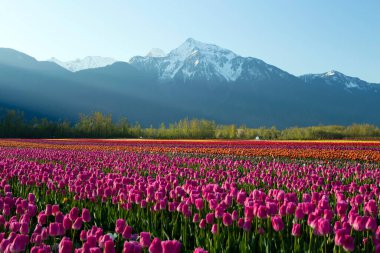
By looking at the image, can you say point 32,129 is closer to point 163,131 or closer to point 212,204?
point 163,131

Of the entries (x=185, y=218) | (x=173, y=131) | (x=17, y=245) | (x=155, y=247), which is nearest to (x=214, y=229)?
(x=185, y=218)

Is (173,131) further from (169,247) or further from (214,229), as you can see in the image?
(169,247)

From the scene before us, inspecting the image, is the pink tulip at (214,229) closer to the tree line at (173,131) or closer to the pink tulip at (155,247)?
the pink tulip at (155,247)

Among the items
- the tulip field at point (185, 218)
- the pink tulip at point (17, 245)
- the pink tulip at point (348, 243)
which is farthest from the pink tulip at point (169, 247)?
the pink tulip at point (348, 243)

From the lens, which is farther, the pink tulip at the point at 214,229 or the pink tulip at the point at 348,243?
the pink tulip at the point at 214,229

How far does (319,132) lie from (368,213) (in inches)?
2397

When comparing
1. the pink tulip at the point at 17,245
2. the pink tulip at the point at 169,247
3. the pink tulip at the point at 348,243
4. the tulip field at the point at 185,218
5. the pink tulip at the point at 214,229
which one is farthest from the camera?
the pink tulip at the point at 214,229

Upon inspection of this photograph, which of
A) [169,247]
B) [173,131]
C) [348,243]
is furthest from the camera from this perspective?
[173,131]

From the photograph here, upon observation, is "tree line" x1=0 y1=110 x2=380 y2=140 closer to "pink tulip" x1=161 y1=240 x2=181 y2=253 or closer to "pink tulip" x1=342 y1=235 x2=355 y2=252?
"pink tulip" x1=342 y1=235 x2=355 y2=252

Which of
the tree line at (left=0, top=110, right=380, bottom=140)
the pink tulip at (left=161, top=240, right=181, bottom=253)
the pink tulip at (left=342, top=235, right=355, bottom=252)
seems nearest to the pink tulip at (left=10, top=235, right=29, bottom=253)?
the pink tulip at (left=161, top=240, right=181, bottom=253)

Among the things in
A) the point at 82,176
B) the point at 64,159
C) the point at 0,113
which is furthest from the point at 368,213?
the point at 0,113

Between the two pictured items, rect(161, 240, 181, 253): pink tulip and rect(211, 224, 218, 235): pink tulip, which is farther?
rect(211, 224, 218, 235): pink tulip

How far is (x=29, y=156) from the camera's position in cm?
1742

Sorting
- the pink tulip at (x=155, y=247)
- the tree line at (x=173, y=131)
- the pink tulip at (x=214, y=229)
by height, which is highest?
the tree line at (x=173, y=131)
